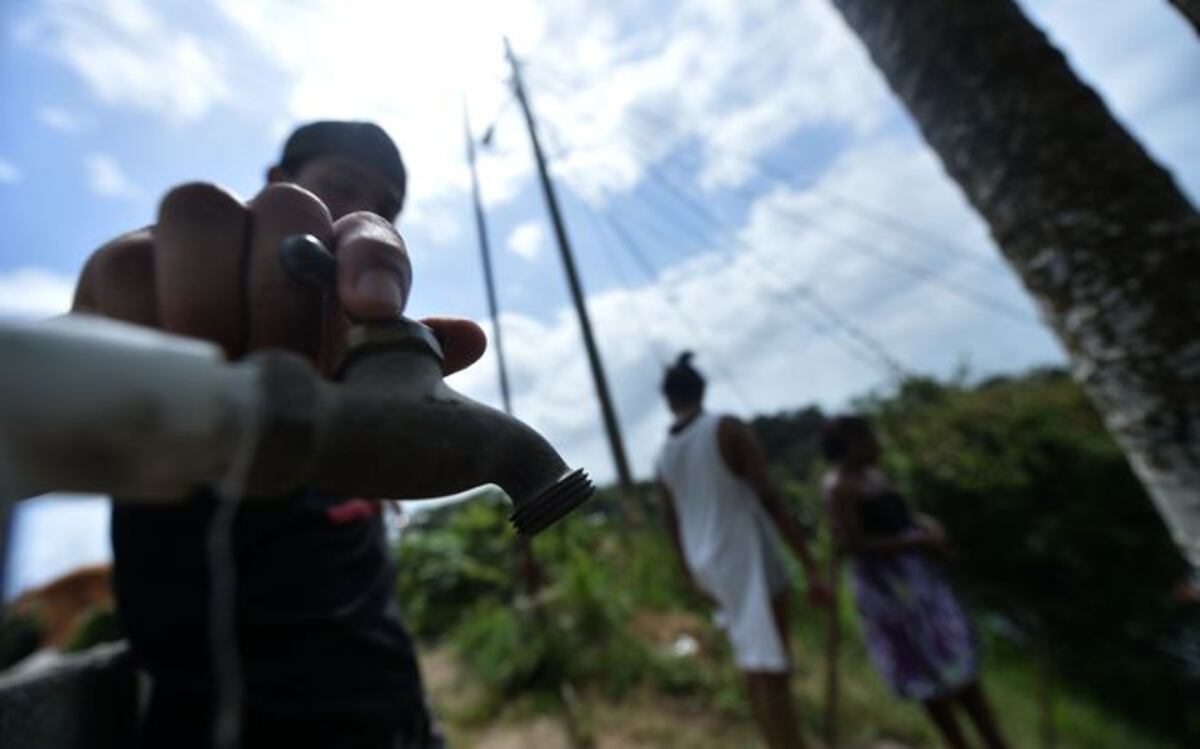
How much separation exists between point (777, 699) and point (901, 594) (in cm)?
108

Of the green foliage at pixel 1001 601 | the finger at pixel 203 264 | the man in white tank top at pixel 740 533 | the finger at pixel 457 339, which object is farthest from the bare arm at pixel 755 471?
the finger at pixel 203 264

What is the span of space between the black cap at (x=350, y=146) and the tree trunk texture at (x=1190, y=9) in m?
1.55

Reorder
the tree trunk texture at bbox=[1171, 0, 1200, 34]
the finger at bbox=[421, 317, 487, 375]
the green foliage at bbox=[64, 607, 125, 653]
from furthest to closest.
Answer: the green foliage at bbox=[64, 607, 125, 653] → the tree trunk texture at bbox=[1171, 0, 1200, 34] → the finger at bbox=[421, 317, 487, 375]

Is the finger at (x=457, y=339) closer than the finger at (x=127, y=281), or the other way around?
the finger at (x=127, y=281)

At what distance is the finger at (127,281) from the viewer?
0.49 meters

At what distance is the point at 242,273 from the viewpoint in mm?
461

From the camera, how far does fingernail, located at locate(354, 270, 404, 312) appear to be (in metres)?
0.45

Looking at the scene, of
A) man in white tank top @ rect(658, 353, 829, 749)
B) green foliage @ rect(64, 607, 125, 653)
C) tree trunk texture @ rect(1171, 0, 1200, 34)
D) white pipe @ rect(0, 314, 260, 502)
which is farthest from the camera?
green foliage @ rect(64, 607, 125, 653)

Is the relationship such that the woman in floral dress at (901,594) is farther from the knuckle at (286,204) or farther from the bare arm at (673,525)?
the knuckle at (286,204)

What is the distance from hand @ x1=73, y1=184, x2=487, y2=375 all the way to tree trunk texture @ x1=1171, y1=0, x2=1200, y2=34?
1.62 m

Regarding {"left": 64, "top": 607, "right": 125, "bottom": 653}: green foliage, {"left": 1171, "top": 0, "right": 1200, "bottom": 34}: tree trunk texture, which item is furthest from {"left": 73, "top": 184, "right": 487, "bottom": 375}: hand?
{"left": 64, "top": 607, "right": 125, "bottom": 653}: green foliage

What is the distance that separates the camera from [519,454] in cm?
46

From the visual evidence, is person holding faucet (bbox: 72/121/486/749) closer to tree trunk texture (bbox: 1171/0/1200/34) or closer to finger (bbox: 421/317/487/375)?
finger (bbox: 421/317/487/375)

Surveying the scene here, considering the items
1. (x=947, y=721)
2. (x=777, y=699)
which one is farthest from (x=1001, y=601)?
(x=777, y=699)
